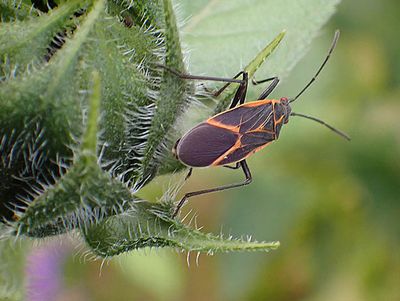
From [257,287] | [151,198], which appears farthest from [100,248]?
[257,287]

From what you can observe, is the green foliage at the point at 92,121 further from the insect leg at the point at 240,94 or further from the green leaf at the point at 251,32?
the green leaf at the point at 251,32

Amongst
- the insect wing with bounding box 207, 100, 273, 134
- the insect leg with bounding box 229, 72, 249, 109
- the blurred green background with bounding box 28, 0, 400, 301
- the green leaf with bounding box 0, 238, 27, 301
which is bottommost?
the blurred green background with bounding box 28, 0, 400, 301

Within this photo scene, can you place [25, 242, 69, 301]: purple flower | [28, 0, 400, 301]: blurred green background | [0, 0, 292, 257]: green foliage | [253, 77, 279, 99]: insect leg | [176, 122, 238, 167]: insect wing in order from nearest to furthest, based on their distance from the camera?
1. [0, 0, 292, 257]: green foliage
2. [176, 122, 238, 167]: insect wing
3. [253, 77, 279, 99]: insect leg
4. [25, 242, 69, 301]: purple flower
5. [28, 0, 400, 301]: blurred green background

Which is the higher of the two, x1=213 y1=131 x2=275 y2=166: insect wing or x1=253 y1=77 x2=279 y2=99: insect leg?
x1=253 y1=77 x2=279 y2=99: insect leg

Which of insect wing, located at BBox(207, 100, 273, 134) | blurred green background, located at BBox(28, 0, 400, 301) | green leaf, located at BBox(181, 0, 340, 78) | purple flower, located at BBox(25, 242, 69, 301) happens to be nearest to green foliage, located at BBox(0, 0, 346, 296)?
insect wing, located at BBox(207, 100, 273, 134)

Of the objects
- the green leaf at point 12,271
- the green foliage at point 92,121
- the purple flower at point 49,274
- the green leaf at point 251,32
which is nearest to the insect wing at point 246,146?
the green leaf at point 251,32

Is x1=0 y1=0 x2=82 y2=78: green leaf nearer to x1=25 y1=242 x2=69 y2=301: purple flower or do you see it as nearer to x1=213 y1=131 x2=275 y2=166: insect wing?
x1=213 y1=131 x2=275 y2=166: insect wing

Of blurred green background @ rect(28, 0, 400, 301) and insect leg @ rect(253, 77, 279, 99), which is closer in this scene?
insect leg @ rect(253, 77, 279, 99)

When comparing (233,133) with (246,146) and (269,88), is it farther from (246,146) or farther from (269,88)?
(269,88)
